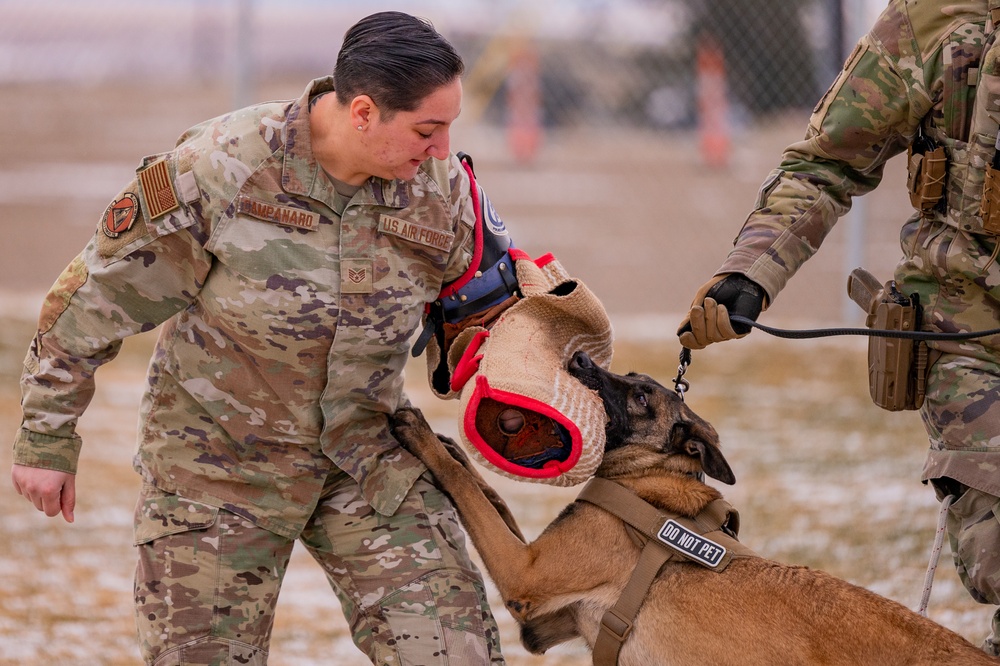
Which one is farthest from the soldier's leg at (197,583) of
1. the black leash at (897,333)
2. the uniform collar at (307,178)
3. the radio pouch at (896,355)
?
the radio pouch at (896,355)

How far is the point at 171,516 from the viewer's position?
2.88 m

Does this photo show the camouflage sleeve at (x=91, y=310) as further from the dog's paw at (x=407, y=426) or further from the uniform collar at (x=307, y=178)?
the dog's paw at (x=407, y=426)

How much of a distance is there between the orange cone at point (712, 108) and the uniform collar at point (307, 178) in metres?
11.4

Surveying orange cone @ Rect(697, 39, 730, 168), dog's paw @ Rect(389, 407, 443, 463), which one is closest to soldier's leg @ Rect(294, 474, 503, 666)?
dog's paw @ Rect(389, 407, 443, 463)

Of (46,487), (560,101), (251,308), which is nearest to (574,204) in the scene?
(560,101)

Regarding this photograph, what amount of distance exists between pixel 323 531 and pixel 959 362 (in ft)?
5.59

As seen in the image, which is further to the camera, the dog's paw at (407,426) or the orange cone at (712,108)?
the orange cone at (712,108)

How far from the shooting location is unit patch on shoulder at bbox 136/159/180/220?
2.71 meters

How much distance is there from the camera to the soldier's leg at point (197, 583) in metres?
2.84

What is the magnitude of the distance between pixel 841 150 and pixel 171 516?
6.60 ft

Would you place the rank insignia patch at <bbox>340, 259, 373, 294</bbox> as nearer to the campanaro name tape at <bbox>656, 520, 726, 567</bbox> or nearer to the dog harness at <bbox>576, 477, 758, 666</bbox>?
the dog harness at <bbox>576, 477, 758, 666</bbox>

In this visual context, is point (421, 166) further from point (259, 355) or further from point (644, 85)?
point (644, 85)

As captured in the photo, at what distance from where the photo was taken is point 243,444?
2908 millimetres

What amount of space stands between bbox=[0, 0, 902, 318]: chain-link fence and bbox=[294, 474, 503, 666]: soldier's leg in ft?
23.5
